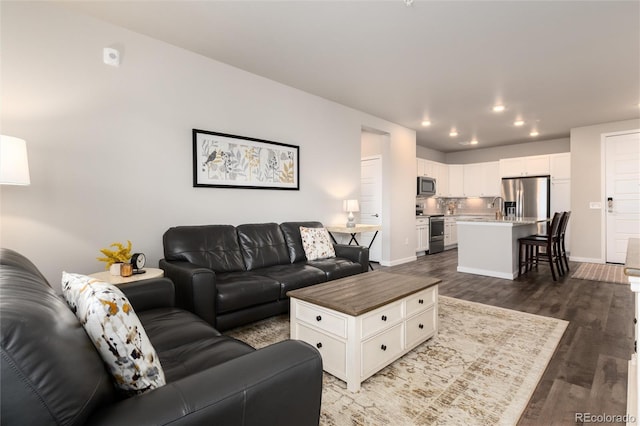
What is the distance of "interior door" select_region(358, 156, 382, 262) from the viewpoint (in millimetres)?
6109

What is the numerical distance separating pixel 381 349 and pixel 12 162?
8.54 feet

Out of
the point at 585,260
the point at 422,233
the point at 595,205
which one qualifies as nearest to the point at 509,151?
the point at 595,205

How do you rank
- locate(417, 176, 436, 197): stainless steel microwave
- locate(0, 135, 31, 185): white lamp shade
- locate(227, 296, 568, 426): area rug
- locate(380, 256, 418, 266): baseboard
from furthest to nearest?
1. locate(417, 176, 436, 197): stainless steel microwave
2. locate(380, 256, 418, 266): baseboard
3. locate(0, 135, 31, 185): white lamp shade
4. locate(227, 296, 568, 426): area rug

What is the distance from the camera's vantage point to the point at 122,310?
1018 millimetres

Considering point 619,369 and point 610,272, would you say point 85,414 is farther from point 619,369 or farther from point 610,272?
point 610,272

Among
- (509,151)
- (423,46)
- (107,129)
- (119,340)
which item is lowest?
(119,340)

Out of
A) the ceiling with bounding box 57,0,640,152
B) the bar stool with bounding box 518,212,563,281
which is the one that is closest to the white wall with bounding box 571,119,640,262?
the ceiling with bounding box 57,0,640,152

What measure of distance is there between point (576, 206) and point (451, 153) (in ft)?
12.1

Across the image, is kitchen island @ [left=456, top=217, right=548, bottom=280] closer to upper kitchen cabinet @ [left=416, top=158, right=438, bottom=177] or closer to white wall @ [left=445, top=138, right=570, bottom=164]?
upper kitchen cabinet @ [left=416, top=158, right=438, bottom=177]

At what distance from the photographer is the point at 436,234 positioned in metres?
7.46

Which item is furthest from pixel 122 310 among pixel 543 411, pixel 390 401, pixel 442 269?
pixel 442 269

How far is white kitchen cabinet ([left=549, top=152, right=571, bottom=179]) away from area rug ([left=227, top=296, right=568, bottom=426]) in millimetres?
5153

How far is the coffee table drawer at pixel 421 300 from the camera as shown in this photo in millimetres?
2410

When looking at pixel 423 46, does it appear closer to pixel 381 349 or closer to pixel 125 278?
pixel 381 349
